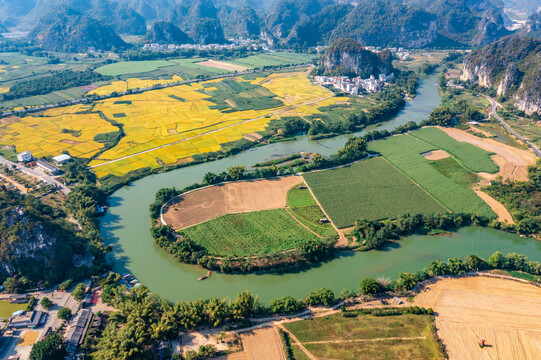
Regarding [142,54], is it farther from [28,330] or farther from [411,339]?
[411,339]

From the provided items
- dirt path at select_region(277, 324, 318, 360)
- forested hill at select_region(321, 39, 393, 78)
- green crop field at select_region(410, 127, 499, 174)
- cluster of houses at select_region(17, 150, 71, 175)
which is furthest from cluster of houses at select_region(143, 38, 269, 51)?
dirt path at select_region(277, 324, 318, 360)

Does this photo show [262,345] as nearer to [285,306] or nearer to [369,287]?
[285,306]

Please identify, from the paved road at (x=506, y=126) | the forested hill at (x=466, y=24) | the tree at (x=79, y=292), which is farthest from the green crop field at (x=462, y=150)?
the forested hill at (x=466, y=24)

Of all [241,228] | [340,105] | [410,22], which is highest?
[410,22]

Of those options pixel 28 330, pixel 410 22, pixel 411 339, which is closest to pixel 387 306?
pixel 411 339

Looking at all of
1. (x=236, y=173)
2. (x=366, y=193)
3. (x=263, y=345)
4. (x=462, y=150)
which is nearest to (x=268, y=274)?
(x=263, y=345)

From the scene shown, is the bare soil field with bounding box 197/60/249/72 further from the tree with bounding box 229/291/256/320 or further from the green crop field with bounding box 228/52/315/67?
the tree with bounding box 229/291/256/320

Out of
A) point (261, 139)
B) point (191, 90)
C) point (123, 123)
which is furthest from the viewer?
point (191, 90)
